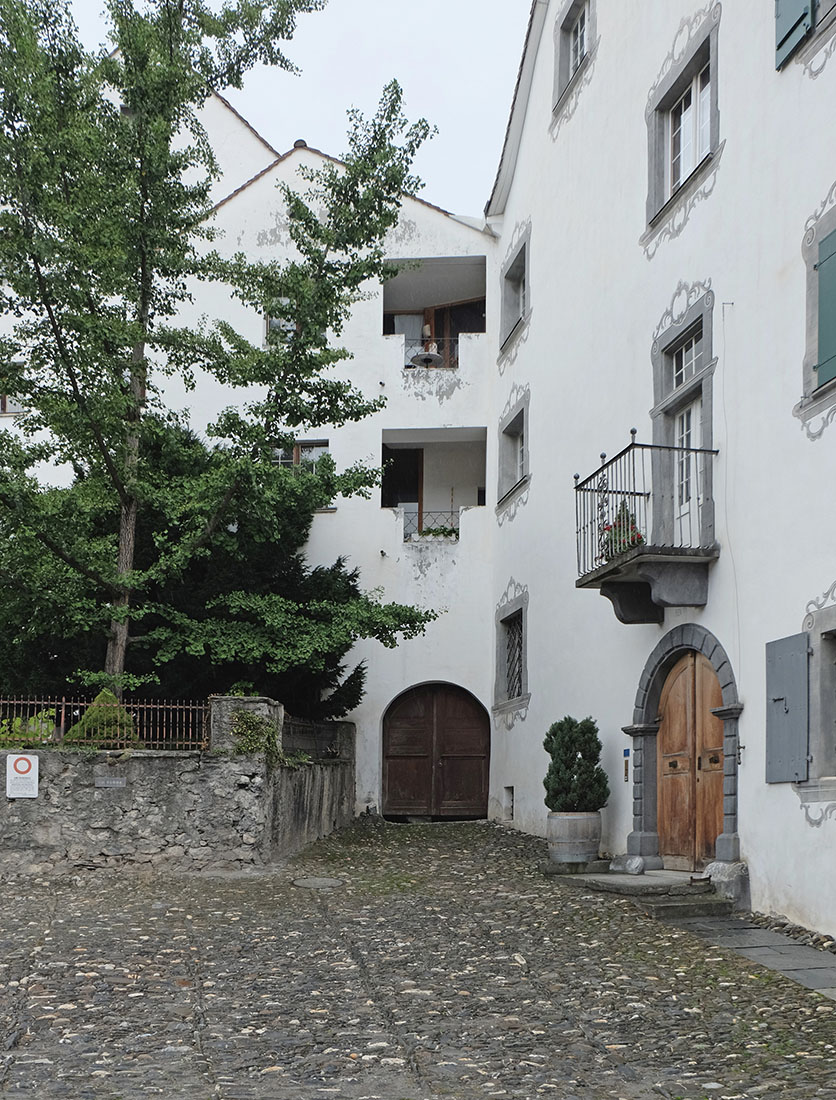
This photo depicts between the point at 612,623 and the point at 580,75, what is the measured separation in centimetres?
715

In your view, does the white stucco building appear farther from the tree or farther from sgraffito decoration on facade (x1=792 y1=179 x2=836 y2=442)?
the tree

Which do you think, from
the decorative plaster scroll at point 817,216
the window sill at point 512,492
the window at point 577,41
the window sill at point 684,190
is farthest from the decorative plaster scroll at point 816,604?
the window at point 577,41

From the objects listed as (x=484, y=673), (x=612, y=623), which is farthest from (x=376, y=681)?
(x=612, y=623)

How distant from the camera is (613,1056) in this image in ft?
20.7

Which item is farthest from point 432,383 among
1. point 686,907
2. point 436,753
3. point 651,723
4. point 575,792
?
point 686,907

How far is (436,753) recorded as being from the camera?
784 inches

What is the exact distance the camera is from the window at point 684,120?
11.8 m

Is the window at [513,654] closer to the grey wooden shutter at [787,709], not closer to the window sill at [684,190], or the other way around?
the window sill at [684,190]

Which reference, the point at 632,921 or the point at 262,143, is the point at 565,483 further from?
the point at 262,143

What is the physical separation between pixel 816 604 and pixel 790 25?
15.3 ft

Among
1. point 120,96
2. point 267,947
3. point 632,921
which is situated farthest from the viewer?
point 120,96

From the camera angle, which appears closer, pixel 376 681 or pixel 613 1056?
pixel 613 1056

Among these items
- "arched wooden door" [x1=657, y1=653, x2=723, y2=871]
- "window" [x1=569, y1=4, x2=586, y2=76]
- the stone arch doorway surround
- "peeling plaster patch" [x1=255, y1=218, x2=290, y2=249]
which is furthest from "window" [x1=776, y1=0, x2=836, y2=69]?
"peeling plaster patch" [x1=255, y1=218, x2=290, y2=249]

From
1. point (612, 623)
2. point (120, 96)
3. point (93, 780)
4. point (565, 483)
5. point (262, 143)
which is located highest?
point (262, 143)
